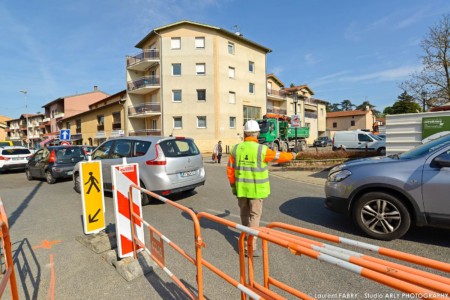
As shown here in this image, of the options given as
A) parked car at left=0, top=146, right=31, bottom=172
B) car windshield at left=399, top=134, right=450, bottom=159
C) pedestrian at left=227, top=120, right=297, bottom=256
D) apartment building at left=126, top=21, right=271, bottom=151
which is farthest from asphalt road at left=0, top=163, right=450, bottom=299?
apartment building at left=126, top=21, right=271, bottom=151

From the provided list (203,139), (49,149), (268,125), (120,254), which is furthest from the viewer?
(203,139)

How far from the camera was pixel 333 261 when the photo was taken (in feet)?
4.30

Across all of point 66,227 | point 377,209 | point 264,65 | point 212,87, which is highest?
point 264,65

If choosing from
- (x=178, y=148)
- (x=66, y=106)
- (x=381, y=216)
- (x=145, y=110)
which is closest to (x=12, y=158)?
(x=178, y=148)

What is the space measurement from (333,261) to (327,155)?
12.4 metres

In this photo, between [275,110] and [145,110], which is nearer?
[145,110]

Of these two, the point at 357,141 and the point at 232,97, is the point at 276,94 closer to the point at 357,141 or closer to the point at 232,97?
the point at 232,97

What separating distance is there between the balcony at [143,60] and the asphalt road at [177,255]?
26.4 meters

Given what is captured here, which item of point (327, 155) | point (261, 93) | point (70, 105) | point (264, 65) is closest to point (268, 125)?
point (327, 155)

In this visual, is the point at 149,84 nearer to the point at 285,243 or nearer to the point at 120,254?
the point at 120,254

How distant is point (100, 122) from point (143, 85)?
12827 millimetres

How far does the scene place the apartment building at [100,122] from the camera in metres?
34.8

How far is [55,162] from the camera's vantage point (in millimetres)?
10031

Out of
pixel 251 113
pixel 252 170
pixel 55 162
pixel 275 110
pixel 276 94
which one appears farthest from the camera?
pixel 275 110
